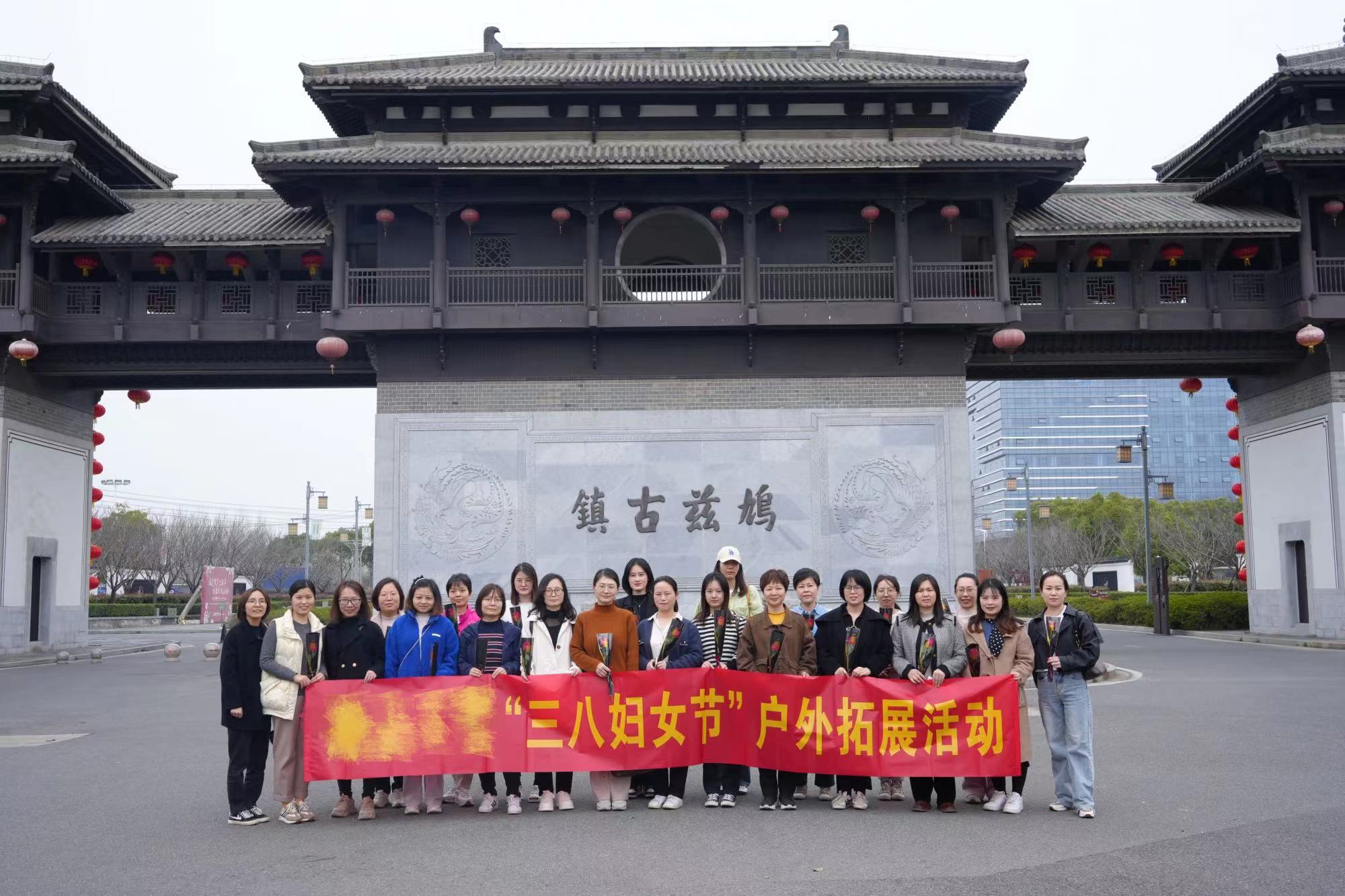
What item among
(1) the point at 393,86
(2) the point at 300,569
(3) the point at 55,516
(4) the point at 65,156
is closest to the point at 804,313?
(1) the point at 393,86

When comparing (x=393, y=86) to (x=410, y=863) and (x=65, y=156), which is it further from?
(x=410, y=863)

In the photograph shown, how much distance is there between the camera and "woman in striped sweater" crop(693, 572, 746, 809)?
8.14m

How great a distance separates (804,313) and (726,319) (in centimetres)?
128

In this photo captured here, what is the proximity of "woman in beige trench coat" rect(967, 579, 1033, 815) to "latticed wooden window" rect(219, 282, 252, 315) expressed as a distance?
1587 centimetres

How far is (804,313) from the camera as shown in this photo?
18.3 m

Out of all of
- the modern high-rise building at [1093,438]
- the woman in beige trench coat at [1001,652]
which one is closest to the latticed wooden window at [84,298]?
the woman in beige trench coat at [1001,652]

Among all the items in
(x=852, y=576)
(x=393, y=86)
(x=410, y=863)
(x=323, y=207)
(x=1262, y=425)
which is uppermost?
(x=393, y=86)

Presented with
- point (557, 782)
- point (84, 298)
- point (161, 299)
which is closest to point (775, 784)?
point (557, 782)

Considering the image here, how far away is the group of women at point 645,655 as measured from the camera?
7.63 meters

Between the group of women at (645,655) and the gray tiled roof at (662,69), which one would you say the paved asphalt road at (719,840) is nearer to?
the group of women at (645,655)

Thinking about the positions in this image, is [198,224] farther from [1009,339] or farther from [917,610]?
[917,610]

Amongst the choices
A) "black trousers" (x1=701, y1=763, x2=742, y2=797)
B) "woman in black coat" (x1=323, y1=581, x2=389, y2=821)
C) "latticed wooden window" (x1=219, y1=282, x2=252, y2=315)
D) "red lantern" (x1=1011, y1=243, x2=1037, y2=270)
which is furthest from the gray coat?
"latticed wooden window" (x1=219, y1=282, x2=252, y2=315)

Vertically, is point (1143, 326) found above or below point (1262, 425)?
above

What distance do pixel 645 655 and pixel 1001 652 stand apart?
2533 millimetres
